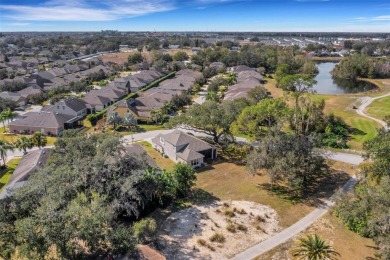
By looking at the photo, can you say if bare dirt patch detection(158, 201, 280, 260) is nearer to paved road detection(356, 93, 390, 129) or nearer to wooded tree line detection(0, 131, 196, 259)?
wooded tree line detection(0, 131, 196, 259)

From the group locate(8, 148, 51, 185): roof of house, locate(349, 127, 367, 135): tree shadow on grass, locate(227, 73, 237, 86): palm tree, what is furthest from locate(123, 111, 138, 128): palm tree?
locate(227, 73, 237, 86): palm tree

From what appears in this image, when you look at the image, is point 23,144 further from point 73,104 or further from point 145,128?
point 73,104

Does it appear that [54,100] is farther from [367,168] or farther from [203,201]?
[367,168]

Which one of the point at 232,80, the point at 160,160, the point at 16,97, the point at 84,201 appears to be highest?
the point at 232,80

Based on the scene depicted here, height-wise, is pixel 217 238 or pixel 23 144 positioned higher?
pixel 23 144

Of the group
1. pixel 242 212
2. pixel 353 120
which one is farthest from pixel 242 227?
pixel 353 120

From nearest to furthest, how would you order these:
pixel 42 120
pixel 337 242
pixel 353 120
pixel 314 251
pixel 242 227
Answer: pixel 314 251
pixel 337 242
pixel 242 227
pixel 42 120
pixel 353 120

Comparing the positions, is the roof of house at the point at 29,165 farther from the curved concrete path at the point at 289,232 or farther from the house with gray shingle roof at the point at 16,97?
the house with gray shingle roof at the point at 16,97

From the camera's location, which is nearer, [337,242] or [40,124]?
[337,242]
